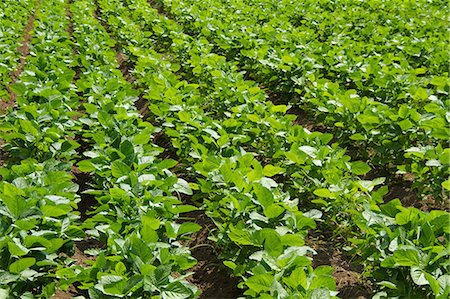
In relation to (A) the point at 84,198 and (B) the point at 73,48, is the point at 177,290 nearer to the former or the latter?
(A) the point at 84,198

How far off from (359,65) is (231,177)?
3713mm

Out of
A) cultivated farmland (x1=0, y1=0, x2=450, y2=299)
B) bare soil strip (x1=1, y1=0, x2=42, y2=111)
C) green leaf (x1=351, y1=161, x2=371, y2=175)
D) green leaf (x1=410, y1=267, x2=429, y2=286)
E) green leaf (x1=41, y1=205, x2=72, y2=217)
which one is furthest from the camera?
bare soil strip (x1=1, y1=0, x2=42, y2=111)

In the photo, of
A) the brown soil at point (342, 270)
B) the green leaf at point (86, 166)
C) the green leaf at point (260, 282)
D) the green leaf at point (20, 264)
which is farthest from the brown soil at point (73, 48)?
the green leaf at point (260, 282)

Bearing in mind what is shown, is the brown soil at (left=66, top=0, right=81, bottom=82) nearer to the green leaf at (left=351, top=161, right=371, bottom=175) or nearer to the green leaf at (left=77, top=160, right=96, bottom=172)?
the green leaf at (left=77, top=160, right=96, bottom=172)

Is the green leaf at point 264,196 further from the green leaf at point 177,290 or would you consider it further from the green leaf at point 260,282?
the green leaf at point 177,290

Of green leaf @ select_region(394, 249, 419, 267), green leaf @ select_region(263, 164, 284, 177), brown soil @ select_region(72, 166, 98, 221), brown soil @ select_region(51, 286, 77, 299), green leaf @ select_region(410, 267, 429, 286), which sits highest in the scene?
green leaf @ select_region(394, 249, 419, 267)

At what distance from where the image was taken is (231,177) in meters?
3.54

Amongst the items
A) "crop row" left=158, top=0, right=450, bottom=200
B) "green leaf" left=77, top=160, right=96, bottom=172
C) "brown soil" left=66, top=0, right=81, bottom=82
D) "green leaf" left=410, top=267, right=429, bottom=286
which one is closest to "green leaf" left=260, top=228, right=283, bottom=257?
"green leaf" left=410, top=267, right=429, bottom=286

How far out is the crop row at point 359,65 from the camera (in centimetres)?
452

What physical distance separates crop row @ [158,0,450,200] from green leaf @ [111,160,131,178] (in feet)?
7.19

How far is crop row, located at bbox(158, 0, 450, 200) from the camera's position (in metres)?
4.52

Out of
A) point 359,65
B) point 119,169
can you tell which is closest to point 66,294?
point 119,169

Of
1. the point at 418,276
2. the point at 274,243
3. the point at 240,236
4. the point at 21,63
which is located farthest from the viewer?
the point at 21,63

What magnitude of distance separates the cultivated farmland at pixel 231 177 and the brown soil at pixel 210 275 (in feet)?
0.04
